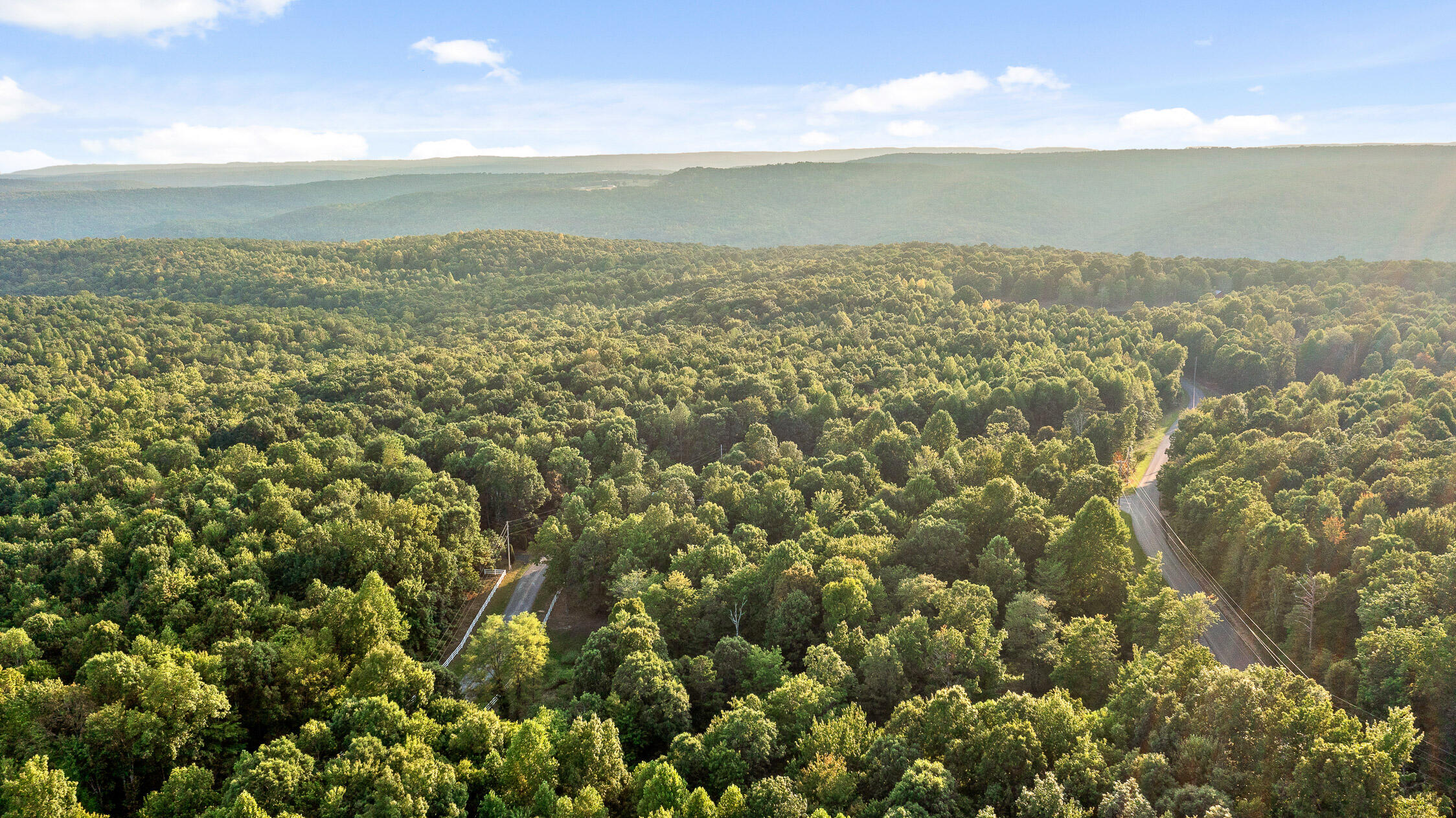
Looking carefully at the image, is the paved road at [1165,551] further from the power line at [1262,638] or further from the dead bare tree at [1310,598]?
the dead bare tree at [1310,598]

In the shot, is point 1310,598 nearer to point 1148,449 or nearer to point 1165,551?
point 1165,551

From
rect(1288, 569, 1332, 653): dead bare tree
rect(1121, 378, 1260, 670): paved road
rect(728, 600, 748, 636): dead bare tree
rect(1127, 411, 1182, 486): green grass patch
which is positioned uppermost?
rect(1288, 569, 1332, 653): dead bare tree

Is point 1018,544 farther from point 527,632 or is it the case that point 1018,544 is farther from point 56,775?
point 56,775

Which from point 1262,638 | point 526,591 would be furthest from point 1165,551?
point 526,591

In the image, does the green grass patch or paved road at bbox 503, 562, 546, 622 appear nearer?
paved road at bbox 503, 562, 546, 622

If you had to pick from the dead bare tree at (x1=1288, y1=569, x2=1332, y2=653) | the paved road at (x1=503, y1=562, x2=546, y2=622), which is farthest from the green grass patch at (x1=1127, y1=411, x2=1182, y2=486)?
the paved road at (x1=503, y1=562, x2=546, y2=622)

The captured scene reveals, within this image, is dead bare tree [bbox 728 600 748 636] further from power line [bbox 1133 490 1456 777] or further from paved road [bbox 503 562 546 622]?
power line [bbox 1133 490 1456 777]

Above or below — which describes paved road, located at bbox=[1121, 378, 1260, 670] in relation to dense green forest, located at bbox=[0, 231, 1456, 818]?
below
